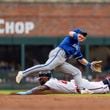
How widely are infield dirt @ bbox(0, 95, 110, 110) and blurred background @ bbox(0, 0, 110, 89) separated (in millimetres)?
23690

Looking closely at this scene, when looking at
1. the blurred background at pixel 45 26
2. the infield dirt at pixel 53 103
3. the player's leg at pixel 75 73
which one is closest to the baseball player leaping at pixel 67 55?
the player's leg at pixel 75 73

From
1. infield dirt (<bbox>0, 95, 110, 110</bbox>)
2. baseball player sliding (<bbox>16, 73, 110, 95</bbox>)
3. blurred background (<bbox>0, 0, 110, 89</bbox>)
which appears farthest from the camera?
blurred background (<bbox>0, 0, 110, 89</bbox>)

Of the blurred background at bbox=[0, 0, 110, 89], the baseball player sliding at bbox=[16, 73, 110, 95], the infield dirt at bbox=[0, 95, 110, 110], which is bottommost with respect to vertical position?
the blurred background at bbox=[0, 0, 110, 89]

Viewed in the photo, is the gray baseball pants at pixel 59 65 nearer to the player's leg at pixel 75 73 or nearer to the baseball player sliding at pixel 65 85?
the player's leg at pixel 75 73

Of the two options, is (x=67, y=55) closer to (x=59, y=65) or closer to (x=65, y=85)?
(x=59, y=65)

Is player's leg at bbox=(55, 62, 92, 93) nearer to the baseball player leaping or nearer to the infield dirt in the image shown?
the baseball player leaping

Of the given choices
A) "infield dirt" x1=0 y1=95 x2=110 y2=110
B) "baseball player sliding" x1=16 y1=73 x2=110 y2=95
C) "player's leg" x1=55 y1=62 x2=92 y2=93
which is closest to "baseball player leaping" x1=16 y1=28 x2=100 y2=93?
"player's leg" x1=55 y1=62 x2=92 y2=93

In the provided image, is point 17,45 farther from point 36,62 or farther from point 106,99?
point 106,99

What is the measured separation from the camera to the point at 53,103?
9.95 meters

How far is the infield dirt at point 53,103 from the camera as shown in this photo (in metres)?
9.60

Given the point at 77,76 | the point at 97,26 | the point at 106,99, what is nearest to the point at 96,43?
the point at 97,26

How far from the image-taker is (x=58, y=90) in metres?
12.6

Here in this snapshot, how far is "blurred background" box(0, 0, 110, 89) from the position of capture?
34656mm

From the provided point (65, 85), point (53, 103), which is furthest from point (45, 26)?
point (53, 103)
